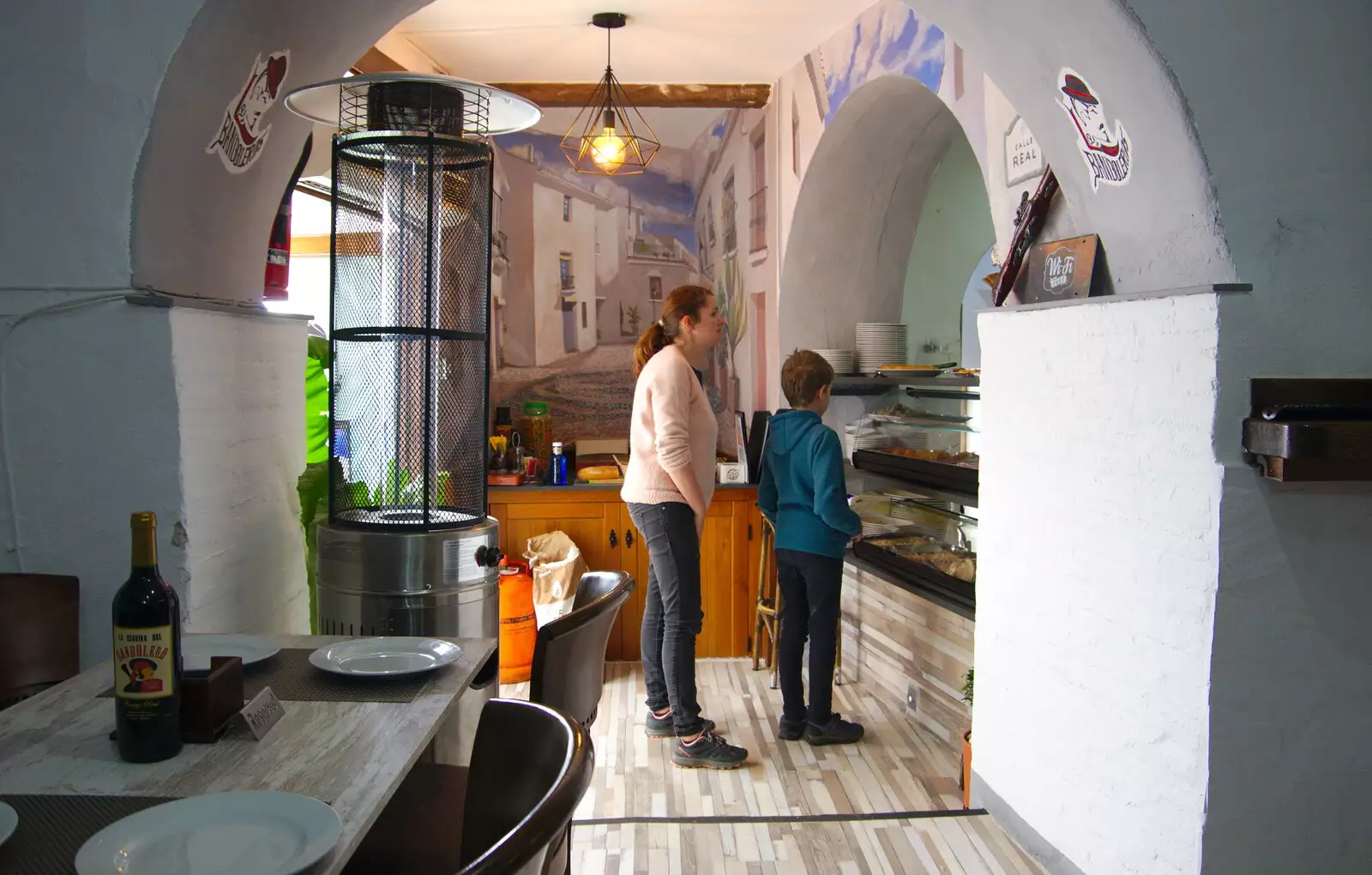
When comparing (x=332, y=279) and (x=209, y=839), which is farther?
(x=332, y=279)

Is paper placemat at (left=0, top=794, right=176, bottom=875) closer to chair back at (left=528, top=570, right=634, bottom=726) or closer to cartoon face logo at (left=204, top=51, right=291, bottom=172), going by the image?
chair back at (left=528, top=570, right=634, bottom=726)

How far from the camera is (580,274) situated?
20.7ft

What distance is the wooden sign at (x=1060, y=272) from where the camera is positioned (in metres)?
2.56

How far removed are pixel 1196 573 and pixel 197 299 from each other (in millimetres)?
2350

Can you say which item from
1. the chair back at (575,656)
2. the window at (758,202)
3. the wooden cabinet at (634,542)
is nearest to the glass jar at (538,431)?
the wooden cabinet at (634,542)

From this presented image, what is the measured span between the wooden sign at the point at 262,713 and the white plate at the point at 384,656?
7.9 inches

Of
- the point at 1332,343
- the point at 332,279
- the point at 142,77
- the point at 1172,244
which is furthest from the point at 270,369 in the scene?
the point at 1332,343

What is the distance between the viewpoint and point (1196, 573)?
2.14 m

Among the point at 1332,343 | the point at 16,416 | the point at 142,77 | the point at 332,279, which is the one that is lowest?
the point at 16,416

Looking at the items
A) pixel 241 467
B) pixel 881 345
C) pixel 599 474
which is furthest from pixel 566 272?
pixel 241 467

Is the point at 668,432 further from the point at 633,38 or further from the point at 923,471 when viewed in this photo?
the point at 633,38

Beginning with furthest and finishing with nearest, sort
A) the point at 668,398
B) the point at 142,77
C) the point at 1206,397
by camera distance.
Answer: the point at 668,398, the point at 142,77, the point at 1206,397

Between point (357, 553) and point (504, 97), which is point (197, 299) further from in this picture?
point (504, 97)

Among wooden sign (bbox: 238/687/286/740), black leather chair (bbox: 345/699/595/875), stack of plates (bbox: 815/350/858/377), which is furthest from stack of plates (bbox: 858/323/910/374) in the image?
wooden sign (bbox: 238/687/286/740)
